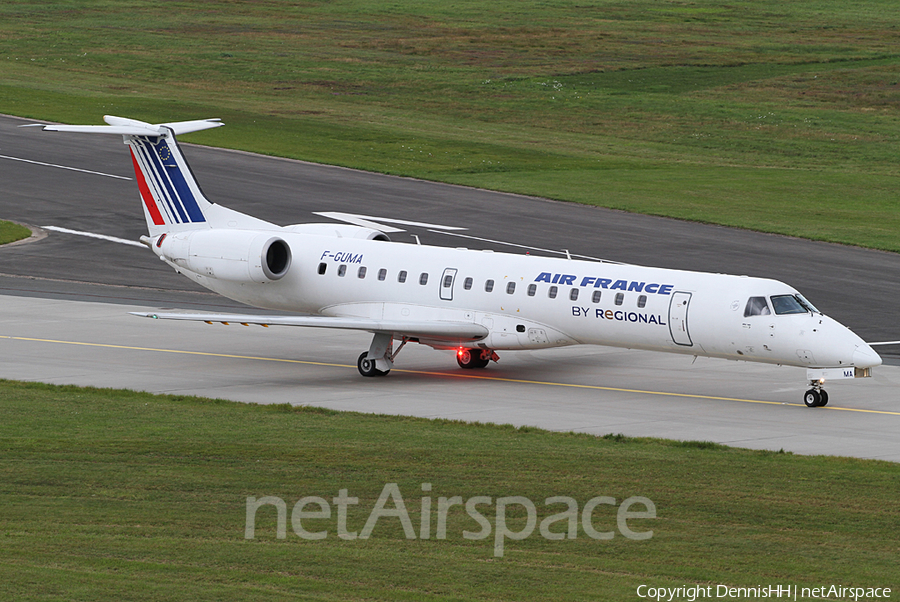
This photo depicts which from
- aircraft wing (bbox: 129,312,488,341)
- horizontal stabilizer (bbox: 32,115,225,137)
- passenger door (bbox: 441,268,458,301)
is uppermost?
horizontal stabilizer (bbox: 32,115,225,137)

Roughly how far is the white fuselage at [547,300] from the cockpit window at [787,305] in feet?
0.37

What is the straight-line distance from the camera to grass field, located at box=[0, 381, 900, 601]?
561 inches

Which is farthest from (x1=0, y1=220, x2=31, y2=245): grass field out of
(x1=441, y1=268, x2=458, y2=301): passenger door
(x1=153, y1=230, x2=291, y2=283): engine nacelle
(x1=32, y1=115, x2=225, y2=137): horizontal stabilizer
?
(x1=441, y1=268, x2=458, y2=301): passenger door

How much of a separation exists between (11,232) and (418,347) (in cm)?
2060

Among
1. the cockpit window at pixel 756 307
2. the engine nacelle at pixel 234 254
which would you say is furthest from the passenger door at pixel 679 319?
the engine nacelle at pixel 234 254

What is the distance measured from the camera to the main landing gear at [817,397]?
26.2 meters

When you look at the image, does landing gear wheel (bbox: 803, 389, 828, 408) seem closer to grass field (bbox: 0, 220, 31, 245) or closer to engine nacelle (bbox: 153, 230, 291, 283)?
engine nacelle (bbox: 153, 230, 291, 283)

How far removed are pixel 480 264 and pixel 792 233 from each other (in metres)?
22.8

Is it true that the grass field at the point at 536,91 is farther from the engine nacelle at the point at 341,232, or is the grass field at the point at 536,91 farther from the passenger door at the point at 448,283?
the passenger door at the point at 448,283

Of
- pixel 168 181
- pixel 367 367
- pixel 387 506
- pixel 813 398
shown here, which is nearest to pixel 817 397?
pixel 813 398

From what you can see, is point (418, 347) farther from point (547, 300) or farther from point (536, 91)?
point (536, 91)

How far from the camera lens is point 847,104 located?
7856 centimetres

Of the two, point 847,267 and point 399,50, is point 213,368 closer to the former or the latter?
point 847,267

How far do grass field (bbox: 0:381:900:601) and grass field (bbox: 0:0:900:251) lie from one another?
29.4 metres
